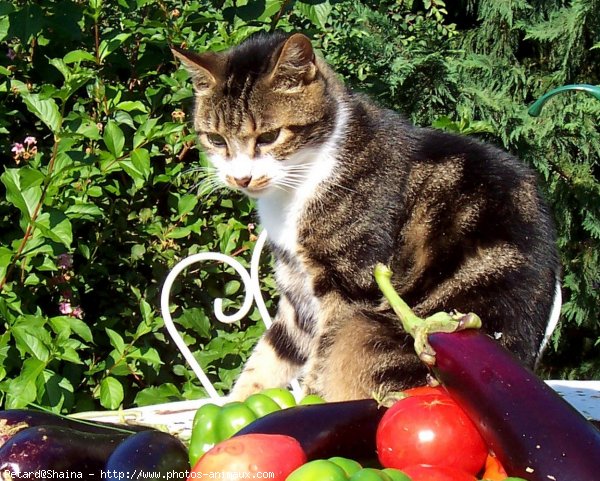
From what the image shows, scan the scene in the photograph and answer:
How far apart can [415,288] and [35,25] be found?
1168 millimetres

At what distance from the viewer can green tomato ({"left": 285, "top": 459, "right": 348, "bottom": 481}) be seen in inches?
40.2

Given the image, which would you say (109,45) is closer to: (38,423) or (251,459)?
(38,423)

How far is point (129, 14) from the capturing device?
8.72 ft

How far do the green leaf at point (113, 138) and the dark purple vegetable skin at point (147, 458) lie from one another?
1.19 m

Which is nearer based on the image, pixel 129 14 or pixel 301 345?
pixel 301 345

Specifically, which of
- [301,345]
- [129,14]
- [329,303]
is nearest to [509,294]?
[329,303]

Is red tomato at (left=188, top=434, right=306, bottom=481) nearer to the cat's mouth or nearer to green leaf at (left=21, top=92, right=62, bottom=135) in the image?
the cat's mouth

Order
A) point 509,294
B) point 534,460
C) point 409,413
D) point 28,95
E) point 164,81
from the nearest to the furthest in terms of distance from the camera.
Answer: point 534,460, point 409,413, point 509,294, point 28,95, point 164,81

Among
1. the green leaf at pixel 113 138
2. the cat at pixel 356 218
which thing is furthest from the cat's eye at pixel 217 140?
the green leaf at pixel 113 138

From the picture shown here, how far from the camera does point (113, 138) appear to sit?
2277mm

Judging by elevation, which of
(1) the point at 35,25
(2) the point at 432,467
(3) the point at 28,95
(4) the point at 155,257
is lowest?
(4) the point at 155,257

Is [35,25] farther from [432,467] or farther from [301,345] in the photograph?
[432,467]

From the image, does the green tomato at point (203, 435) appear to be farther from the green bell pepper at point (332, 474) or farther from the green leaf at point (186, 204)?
the green leaf at point (186, 204)

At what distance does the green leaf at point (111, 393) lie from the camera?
2293 millimetres
